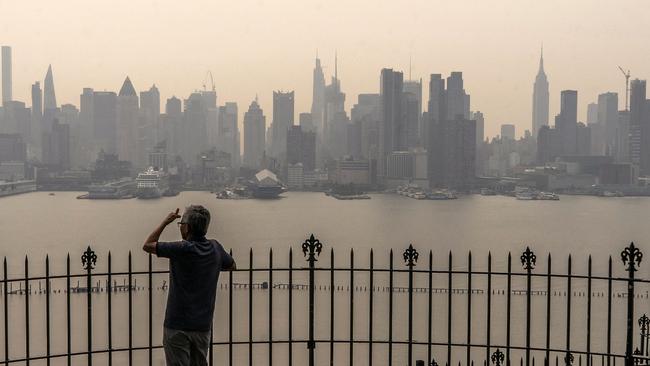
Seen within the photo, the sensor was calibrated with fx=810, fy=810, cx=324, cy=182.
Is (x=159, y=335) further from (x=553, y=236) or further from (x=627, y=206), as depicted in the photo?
(x=627, y=206)

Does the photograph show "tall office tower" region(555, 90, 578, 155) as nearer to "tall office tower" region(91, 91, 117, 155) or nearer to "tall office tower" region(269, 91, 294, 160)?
"tall office tower" region(269, 91, 294, 160)

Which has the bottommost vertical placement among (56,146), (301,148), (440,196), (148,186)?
(440,196)

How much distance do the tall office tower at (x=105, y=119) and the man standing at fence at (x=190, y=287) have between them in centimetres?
16952

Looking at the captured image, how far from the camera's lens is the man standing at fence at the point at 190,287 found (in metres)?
3.78

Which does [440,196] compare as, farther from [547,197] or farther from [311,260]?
[311,260]

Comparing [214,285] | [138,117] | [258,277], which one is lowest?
[258,277]

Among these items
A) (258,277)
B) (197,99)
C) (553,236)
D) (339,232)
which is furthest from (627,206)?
(197,99)

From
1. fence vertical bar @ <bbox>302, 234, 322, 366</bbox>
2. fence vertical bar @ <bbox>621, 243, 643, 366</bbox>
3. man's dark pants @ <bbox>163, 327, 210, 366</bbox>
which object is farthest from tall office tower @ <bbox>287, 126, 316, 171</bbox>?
man's dark pants @ <bbox>163, 327, 210, 366</bbox>

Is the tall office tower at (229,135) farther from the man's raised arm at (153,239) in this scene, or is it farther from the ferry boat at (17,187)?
the man's raised arm at (153,239)

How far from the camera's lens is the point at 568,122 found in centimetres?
16112

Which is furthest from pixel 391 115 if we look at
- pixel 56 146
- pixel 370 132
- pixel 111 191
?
pixel 56 146

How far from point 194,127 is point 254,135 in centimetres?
1306

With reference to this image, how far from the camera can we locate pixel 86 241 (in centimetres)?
5578

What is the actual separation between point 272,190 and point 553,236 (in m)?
64.6
